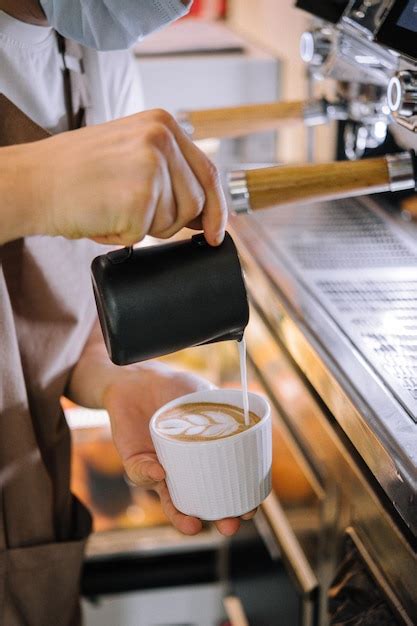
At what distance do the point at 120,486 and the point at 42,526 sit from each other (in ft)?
3.57

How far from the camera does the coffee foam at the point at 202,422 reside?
0.89 metres

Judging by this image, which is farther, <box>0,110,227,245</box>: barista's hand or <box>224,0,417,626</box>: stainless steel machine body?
<box>224,0,417,626</box>: stainless steel machine body

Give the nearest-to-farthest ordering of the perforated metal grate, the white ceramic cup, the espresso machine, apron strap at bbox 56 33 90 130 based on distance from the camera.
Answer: the white ceramic cup
the espresso machine
apron strap at bbox 56 33 90 130
the perforated metal grate

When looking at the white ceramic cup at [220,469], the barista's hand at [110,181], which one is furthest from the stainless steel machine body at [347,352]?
the barista's hand at [110,181]

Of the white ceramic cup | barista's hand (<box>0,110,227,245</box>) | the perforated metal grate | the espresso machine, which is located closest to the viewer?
barista's hand (<box>0,110,227,245</box>)

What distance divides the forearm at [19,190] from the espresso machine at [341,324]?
41 cm

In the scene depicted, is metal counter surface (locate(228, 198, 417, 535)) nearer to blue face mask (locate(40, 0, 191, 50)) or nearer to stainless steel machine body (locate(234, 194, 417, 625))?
stainless steel machine body (locate(234, 194, 417, 625))

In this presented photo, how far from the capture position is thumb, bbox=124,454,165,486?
92 cm

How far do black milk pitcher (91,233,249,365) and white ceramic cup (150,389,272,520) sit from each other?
108 millimetres

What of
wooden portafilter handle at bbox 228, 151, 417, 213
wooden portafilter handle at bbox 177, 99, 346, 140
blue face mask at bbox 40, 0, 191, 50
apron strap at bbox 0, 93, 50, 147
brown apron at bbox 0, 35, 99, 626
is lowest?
brown apron at bbox 0, 35, 99, 626

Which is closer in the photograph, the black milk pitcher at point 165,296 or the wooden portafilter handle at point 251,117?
the black milk pitcher at point 165,296

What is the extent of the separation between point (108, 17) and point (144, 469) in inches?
20.4

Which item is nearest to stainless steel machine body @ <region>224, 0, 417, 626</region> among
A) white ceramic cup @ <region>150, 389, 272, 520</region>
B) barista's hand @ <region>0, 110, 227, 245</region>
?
white ceramic cup @ <region>150, 389, 272, 520</region>

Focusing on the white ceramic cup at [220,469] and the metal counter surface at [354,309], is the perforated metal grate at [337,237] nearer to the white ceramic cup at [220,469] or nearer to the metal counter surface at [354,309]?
the metal counter surface at [354,309]
